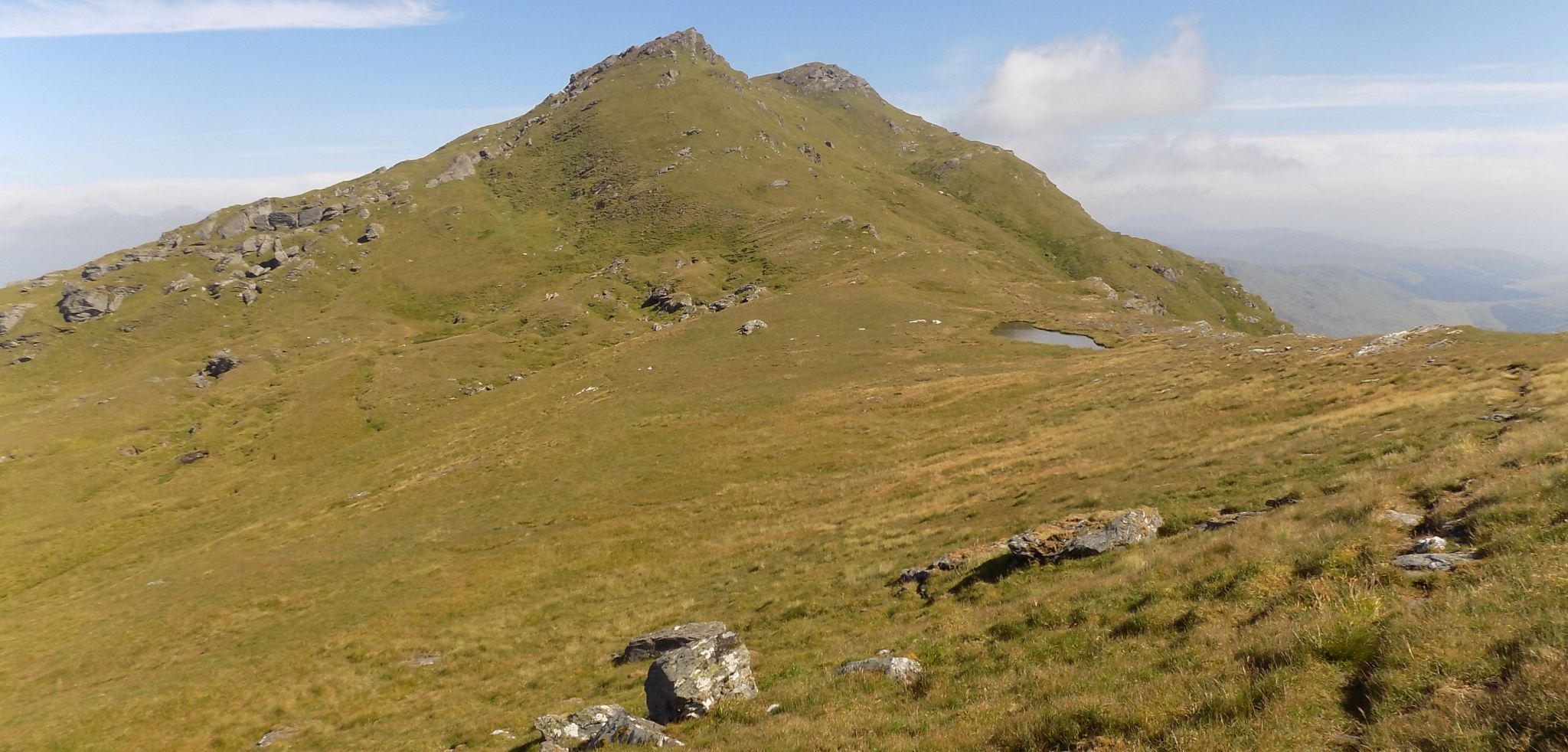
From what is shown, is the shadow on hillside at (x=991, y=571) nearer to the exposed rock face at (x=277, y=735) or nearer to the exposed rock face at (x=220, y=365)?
the exposed rock face at (x=277, y=735)

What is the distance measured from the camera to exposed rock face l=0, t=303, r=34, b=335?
153 meters

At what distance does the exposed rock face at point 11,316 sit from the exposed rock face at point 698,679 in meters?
228

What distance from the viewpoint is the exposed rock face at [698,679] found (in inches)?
622

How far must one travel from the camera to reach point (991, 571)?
21531 millimetres

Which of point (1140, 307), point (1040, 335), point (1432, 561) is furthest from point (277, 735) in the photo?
point (1140, 307)

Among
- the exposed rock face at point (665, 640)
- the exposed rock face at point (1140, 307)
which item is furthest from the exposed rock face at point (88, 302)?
the exposed rock face at point (1140, 307)

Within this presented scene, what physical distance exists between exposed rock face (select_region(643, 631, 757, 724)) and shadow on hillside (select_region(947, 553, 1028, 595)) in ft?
26.4

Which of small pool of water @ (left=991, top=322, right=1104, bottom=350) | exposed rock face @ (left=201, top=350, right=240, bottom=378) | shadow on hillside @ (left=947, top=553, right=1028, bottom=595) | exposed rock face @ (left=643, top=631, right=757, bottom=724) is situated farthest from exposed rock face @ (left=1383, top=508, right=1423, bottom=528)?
Answer: exposed rock face @ (left=201, top=350, right=240, bottom=378)

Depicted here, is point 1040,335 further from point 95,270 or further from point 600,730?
point 95,270

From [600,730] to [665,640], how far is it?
24.0ft

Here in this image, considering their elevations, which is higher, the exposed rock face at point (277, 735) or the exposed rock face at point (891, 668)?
the exposed rock face at point (891, 668)

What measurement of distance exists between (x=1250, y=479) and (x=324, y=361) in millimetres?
142967

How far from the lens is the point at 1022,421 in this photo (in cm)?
4919

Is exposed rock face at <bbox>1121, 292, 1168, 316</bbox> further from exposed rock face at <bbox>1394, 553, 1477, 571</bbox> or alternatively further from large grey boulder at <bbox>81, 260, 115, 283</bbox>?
large grey boulder at <bbox>81, 260, 115, 283</bbox>
